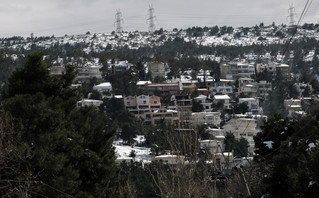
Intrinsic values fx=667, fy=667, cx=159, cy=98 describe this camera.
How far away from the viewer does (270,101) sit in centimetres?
9938

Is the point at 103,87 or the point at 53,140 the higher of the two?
the point at 53,140

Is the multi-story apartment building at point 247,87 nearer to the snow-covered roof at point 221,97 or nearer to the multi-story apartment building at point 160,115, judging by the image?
the snow-covered roof at point 221,97

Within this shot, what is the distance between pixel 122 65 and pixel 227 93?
62.9 feet

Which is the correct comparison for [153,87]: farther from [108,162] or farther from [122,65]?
[108,162]

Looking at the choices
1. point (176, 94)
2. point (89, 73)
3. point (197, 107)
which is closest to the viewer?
point (197, 107)

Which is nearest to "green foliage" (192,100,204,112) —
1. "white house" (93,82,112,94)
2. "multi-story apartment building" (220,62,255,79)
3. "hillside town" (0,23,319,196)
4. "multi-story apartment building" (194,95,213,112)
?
"hillside town" (0,23,319,196)

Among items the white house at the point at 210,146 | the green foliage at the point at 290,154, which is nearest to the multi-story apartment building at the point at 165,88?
the white house at the point at 210,146

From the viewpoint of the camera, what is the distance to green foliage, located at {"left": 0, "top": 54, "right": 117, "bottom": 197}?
19281 mm

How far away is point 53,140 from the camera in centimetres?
2017

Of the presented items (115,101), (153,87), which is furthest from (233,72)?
(115,101)

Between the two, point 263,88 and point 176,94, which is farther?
point 263,88

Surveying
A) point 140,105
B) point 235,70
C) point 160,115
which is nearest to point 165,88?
point 140,105

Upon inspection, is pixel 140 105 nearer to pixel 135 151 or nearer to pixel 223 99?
pixel 223 99

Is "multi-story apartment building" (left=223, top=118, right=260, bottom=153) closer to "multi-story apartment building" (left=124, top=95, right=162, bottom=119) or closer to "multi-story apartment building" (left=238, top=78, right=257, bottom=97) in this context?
"multi-story apartment building" (left=124, top=95, right=162, bottom=119)
